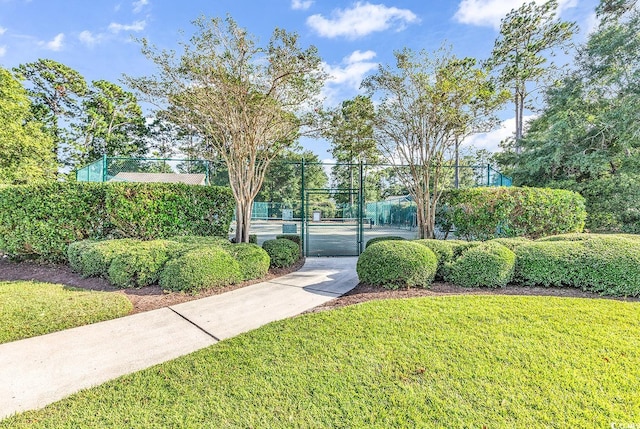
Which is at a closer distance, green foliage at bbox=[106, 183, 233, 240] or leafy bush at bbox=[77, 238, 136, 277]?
leafy bush at bbox=[77, 238, 136, 277]

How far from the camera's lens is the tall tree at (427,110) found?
5.80 metres

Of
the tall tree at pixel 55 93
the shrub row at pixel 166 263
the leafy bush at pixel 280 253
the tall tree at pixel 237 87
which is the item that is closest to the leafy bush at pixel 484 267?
the leafy bush at pixel 280 253

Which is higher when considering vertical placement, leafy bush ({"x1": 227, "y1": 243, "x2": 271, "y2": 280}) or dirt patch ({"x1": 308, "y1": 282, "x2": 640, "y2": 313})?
leafy bush ({"x1": 227, "y1": 243, "x2": 271, "y2": 280})

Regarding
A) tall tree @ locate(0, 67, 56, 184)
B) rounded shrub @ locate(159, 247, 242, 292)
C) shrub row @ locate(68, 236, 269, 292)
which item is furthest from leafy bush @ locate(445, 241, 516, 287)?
tall tree @ locate(0, 67, 56, 184)

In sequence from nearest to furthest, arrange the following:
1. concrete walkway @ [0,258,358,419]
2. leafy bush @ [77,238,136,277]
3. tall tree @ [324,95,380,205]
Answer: concrete walkway @ [0,258,358,419], leafy bush @ [77,238,136,277], tall tree @ [324,95,380,205]

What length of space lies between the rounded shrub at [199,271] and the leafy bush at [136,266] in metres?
0.17

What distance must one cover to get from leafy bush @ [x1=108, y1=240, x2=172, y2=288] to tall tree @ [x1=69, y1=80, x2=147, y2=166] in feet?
70.5

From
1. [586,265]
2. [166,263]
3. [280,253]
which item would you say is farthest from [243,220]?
[586,265]

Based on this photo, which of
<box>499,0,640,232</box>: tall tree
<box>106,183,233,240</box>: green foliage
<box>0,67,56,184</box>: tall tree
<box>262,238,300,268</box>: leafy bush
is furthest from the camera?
<box>0,67,56,184</box>: tall tree

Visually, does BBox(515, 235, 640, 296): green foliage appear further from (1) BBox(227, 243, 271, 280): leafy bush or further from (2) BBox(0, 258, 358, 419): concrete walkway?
(1) BBox(227, 243, 271, 280): leafy bush

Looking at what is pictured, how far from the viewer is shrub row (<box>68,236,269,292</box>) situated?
422cm

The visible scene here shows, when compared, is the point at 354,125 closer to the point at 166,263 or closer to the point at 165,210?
the point at 165,210

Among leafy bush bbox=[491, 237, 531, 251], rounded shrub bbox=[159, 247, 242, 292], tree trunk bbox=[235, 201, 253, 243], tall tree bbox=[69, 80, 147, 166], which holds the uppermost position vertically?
tall tree bbox=[69, 80, 147, 166]

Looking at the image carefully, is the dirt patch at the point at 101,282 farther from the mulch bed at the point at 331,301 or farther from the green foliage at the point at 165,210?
the green foliage at the point at 165,210
